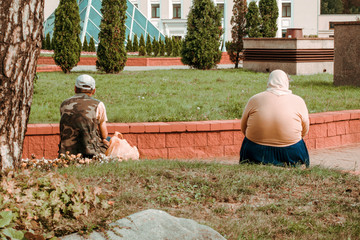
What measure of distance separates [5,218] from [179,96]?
8030 mm

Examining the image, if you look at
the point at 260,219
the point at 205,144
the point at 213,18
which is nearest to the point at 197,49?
the point at 213,18

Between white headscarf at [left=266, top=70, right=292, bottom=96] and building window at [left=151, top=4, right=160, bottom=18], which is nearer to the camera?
white headscarf at [left=266, top=70, right=292, bottom=96]

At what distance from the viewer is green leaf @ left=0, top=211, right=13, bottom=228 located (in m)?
3.07

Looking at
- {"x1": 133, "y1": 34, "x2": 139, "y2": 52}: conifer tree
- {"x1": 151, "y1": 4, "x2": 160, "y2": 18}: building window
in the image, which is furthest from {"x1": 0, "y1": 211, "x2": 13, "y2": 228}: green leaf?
{"x1": 151, "y1": 4, "x2": 160, "y2": 18}: building window

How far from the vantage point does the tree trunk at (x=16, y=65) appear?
4.06 m

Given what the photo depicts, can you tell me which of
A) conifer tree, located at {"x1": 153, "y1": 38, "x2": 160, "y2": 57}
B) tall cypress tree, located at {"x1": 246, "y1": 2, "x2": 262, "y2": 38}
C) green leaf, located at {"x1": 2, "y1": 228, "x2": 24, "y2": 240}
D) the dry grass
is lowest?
the dry grass

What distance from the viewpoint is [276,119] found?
6441 mm

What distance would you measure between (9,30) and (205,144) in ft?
15.2

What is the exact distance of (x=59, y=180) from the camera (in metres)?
3.71

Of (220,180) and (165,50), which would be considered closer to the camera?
(220,180)

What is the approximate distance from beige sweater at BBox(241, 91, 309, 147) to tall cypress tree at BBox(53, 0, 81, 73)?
1225cm

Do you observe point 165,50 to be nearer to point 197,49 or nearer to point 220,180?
point 197,49

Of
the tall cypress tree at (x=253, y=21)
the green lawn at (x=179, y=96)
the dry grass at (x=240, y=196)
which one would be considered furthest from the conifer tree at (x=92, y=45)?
the dry grass at (x=240, y=196)

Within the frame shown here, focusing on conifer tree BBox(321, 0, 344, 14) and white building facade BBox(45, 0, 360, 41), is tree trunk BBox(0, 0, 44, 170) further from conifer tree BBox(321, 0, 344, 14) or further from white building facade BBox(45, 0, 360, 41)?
conifer tree BBox(321, 0, 344, 14)
